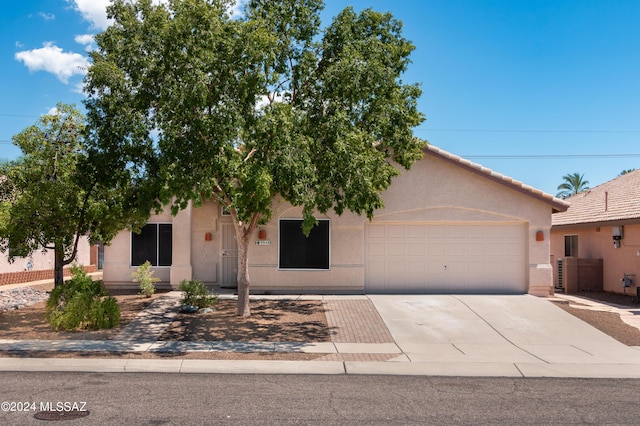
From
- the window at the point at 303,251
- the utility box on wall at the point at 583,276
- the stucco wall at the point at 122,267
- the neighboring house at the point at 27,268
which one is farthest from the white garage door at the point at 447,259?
the neighboring house at the point at 27,268

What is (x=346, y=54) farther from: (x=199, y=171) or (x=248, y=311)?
(x=248, y=311)

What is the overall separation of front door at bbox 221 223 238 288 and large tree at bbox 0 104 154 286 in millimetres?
4397

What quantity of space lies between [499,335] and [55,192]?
434 inches

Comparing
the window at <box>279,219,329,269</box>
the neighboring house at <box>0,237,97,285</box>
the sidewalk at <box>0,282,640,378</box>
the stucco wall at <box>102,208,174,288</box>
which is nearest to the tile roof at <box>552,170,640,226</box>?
the sidewalk at <box>0,282,640,378</box>

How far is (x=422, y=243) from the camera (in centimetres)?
1788

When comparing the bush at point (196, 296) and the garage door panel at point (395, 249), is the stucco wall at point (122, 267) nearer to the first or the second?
the bush at point (196, 296)

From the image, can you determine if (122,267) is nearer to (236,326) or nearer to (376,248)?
(236,326)

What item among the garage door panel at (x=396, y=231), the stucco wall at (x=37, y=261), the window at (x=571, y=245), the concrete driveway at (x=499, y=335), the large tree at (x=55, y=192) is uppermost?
the large tree at (x=55, y=192)

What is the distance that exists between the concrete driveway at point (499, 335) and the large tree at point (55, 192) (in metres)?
7.30

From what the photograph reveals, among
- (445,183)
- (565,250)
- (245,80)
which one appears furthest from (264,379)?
(565,250)

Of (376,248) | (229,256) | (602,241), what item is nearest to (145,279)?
(229,256)

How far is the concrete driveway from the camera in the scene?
10773 millimetres

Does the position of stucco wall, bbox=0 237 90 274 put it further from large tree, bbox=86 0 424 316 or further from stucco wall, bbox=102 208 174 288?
large tree, bbox=86 0 424 316

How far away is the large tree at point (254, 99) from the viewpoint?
1153 cm
